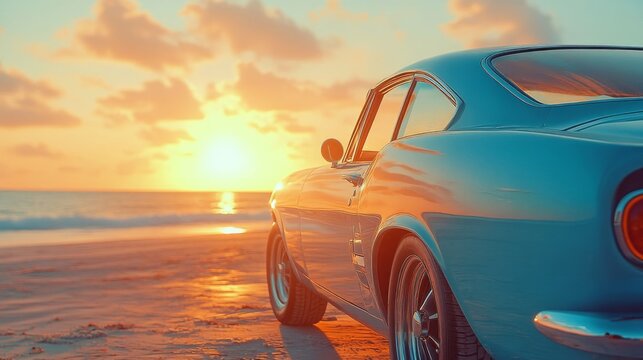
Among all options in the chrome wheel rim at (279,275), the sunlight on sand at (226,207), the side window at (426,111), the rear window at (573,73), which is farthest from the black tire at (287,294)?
the sunlight on sand at (226,207)

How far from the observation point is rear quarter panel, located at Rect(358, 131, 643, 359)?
2.13 meters

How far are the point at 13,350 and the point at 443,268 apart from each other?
337cm

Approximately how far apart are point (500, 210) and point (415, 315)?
89 centimetres

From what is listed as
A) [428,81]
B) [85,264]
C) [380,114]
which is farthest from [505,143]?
[85,264]

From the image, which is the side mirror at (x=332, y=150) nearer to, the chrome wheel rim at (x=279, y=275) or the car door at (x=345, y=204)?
the car door at (x=345, y=204)

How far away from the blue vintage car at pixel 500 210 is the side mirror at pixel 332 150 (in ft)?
1.18

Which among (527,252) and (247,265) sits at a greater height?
(527,252)

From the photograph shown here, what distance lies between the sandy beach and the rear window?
6.58ft

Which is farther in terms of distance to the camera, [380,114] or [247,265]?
[247,265]

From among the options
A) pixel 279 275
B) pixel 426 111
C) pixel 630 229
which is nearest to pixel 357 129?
pixel 426 111

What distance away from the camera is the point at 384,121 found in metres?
4.20

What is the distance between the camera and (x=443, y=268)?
2.73 metres

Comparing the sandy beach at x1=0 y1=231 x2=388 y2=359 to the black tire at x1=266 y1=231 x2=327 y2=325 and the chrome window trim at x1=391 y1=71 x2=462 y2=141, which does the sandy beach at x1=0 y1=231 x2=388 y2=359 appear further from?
the chrome window trim at x1=391 y1=71 x2=462 y2=141

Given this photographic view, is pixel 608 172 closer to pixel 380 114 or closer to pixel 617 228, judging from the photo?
pixel 617 228
